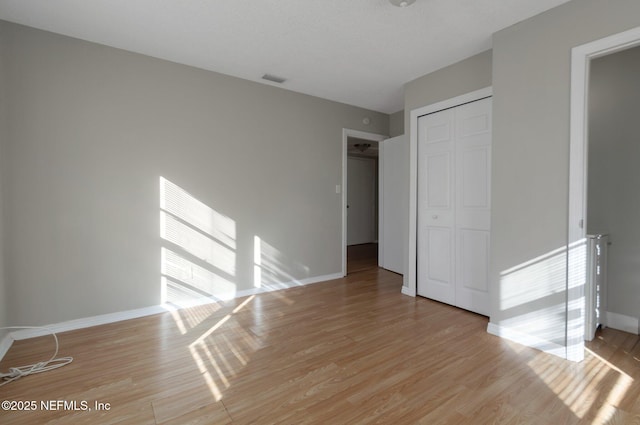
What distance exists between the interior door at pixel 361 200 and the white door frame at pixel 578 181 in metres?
5.63

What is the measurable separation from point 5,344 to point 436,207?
409cm

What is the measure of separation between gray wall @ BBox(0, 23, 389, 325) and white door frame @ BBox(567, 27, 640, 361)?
287 cm

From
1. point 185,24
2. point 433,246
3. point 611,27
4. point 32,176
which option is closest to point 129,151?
point 32,176

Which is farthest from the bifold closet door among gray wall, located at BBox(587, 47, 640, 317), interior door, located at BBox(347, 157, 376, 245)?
interior door, located at BBox(347, 157, 376, 245)

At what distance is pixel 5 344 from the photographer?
2.34 meters

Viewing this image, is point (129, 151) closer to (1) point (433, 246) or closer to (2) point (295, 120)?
(2) point (295, 120)

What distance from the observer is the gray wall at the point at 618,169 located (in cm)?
261

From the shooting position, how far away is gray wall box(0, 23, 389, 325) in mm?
2520

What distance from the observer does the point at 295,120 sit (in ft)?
13.3

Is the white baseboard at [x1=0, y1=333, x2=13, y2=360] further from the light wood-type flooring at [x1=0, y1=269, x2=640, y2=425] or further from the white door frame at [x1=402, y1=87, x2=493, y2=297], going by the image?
the white door frame at [x1=402, y1=87, x2=493, y2=297]

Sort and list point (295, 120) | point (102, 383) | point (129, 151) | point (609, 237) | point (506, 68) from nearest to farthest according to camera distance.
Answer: point (102, 383) < point (506, 68) < point (609, 237) < point (129, 151) < point (295, 120)

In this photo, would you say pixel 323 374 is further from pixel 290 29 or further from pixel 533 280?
pixel 290 29

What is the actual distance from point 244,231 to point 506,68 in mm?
3111

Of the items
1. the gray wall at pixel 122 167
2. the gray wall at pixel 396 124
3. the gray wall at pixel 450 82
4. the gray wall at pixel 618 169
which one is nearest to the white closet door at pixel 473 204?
the gray wall at pixel 450 82
